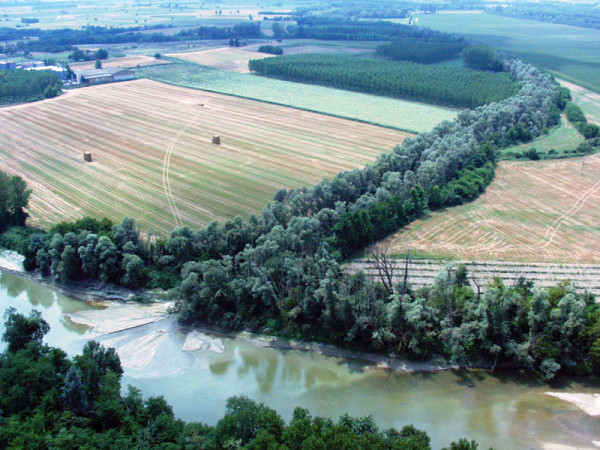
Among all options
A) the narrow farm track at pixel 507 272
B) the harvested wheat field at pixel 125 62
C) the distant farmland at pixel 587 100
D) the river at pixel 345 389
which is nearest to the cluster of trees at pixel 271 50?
the harvested wheat field at pixel 125 62

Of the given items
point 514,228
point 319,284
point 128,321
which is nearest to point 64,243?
point 128,321

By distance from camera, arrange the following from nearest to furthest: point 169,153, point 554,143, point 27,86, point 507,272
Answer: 1. point 507,272
2. point 169,153
3. point 554,143
4. point 27,86

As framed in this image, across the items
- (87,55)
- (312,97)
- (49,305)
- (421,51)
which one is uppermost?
(421,51)

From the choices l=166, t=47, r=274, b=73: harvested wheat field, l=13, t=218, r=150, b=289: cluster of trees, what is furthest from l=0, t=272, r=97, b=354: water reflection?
l=166, t=47, r=274, b=73: harvested wheat field

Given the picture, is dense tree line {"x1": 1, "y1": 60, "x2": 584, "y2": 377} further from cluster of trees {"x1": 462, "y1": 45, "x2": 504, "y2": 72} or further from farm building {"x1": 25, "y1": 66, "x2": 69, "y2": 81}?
farm building {"x1": 25, "y1": 66, "x2": 69, "y2": 81}

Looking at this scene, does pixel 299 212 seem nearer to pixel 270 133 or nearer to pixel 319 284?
pixel 319 284

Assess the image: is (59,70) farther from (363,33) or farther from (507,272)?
(507,272)

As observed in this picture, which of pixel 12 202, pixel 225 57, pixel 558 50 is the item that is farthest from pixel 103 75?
pixel 558 50
